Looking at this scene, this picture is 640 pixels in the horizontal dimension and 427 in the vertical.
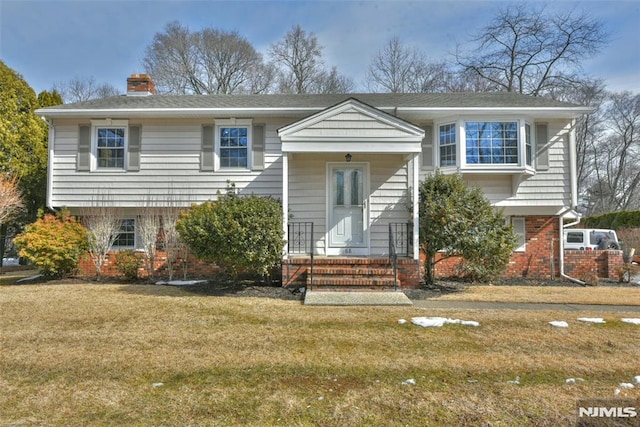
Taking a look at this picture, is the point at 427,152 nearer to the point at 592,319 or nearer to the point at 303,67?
the point at 592,319

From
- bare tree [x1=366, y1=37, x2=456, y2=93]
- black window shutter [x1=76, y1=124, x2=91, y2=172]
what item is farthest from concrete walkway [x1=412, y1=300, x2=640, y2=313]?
bare tree [x1=366, y1=37, x2=456, y2=93]

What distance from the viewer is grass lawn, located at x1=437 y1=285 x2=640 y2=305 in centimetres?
706

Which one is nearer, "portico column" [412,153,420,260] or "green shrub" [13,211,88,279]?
"portico column" [412,153,420,260]

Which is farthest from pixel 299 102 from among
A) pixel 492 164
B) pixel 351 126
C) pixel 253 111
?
pixel 492 164

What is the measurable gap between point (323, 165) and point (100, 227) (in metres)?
5.95

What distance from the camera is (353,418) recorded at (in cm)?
270

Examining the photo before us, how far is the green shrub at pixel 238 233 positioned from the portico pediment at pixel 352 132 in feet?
5.65

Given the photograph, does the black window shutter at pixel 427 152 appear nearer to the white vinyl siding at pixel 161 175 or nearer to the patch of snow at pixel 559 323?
→ the white vinyl siding at pixel 161 175

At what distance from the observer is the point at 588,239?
15.9 metres

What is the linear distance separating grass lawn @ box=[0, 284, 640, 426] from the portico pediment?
3.88 metres

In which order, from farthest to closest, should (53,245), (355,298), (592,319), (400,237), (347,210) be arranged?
(347,210), (400,237), (53,245), (355,298), (592,319)

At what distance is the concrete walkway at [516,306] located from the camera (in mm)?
6344

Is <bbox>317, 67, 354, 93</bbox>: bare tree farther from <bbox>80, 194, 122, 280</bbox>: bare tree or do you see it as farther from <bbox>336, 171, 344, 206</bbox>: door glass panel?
<bbox>80, 194, 122, 280</bbox>: bare tree

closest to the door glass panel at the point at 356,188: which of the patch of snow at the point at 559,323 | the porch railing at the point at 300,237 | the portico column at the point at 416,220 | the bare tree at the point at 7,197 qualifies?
the porch railing at the point at 300,237
